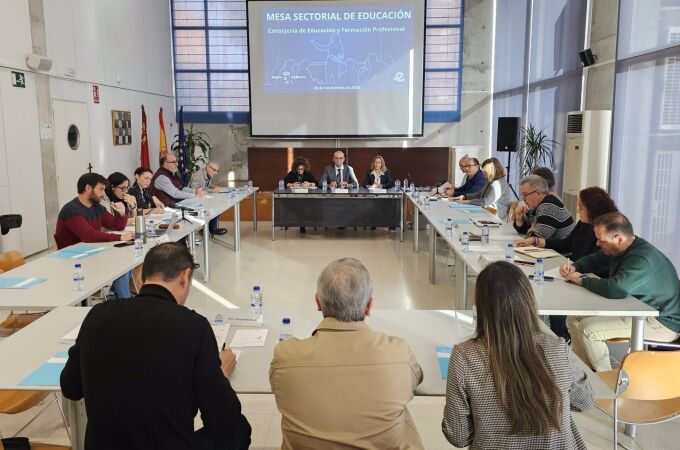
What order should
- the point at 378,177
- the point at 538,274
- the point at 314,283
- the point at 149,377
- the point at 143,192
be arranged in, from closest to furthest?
the point at 149,377, the point at 538,274, the point at 314,283, the point at 143,192, the point at 378,177

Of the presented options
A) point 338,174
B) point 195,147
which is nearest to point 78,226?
point 338,174

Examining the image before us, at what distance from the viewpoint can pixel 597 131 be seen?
646cm

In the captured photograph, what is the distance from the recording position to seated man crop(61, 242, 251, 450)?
1784 mm

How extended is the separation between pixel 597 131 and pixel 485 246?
2.67 meters

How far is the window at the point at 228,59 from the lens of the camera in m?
12.4

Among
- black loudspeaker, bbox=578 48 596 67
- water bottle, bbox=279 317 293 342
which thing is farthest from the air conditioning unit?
water bottle, bbox=279 317 293 342

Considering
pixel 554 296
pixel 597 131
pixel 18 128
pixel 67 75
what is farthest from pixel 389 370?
pixel 67 75

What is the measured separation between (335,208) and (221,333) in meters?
6.27

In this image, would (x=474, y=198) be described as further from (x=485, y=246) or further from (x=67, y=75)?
(x=67, y=75)

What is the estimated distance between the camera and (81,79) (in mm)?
8750

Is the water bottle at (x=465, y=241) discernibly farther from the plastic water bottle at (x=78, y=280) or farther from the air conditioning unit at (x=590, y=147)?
the plastic water bottle at (x=78, y=280)

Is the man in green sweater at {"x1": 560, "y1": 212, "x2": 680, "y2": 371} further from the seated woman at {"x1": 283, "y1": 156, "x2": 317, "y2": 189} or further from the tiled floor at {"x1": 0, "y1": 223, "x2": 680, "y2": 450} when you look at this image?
the seated woman at {"x1": 283, "y1": 156, "x2": 317, "y2": 189}

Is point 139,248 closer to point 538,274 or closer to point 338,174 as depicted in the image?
point 538,274

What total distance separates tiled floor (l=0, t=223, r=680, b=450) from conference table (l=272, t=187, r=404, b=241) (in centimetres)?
28
